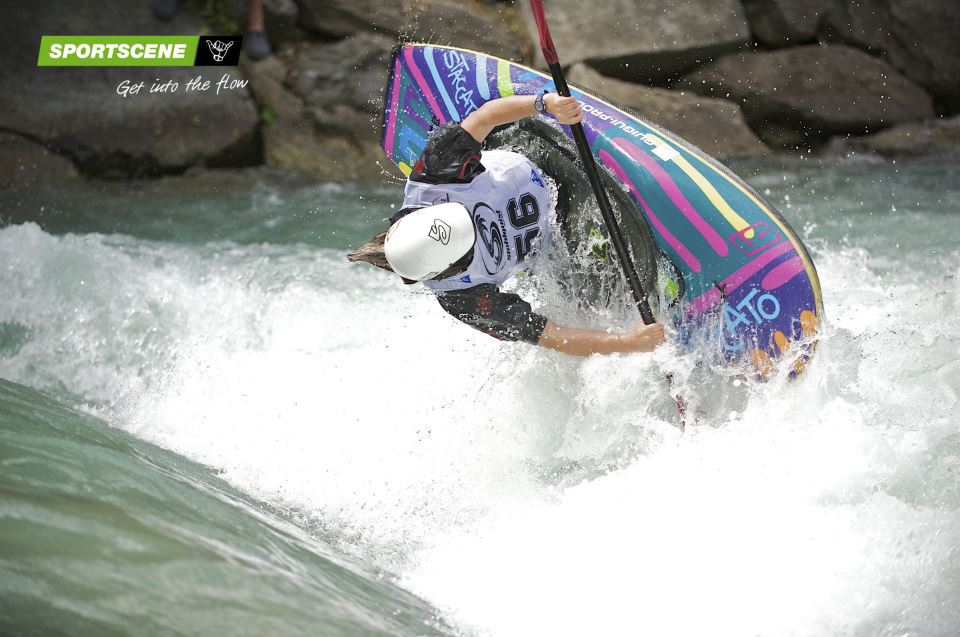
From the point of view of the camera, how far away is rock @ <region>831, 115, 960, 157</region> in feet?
21.8

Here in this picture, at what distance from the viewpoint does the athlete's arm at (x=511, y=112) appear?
313 cm

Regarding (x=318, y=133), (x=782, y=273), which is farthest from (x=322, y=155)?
(x=782, y=273)

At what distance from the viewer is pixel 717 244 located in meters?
3.32

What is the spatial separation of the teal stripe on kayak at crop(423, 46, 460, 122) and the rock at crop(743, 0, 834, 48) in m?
3.90

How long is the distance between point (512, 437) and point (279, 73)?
4.08 meters

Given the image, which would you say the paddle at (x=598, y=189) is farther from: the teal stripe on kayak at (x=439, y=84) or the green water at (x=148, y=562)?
the green water at (x=148, y=562)

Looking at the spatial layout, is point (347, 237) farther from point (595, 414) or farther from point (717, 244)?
point (717, 244)

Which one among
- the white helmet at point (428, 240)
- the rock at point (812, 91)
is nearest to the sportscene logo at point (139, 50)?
the rock at point (812, 91)

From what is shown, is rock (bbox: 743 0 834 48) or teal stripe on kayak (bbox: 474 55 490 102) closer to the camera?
teal stripe on kayak (bbox: 474 55 490 102)

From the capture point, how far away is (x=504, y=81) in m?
3.79

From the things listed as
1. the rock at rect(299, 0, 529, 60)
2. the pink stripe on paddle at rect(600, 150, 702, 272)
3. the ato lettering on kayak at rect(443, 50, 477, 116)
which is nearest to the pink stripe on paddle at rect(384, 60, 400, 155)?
the ato lettering on kayak at rect(443, 50, 477, 116)

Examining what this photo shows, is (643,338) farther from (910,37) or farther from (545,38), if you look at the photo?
(910,37)

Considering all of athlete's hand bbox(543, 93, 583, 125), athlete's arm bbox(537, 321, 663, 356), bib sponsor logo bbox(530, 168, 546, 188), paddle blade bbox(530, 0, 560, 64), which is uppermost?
paddle blade bbox(530, 0, 560, 64)

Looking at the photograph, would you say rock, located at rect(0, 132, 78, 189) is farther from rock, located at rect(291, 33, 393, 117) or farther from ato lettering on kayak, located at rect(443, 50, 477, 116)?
ato lettering on kayak, located at rect(443, 50, 477, 116)
